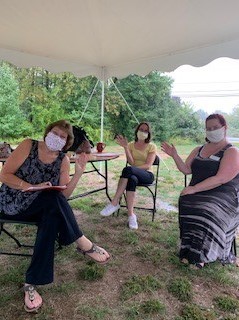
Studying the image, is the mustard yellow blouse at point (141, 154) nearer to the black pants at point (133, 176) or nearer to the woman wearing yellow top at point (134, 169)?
the woman wearing yellow top at point (134, 169)

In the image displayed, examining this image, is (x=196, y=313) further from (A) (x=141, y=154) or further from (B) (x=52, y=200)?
(A) (x=141, y=154)

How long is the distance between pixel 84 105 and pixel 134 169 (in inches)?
375

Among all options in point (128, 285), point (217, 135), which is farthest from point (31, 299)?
point (217, 135)

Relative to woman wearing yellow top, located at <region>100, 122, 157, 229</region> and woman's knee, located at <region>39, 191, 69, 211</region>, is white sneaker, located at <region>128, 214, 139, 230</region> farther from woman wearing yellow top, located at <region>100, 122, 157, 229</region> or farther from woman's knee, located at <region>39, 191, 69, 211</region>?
woman's knee, located at <region>39, 191, 69, 211</region>

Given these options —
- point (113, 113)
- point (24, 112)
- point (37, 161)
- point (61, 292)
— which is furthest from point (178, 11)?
point (24, 112)

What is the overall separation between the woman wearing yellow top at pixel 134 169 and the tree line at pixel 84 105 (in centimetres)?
753

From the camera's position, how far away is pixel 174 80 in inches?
574

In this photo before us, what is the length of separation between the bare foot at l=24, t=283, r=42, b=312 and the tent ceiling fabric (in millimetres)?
2075

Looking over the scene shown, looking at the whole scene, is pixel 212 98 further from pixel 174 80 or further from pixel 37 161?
pixel 37 161

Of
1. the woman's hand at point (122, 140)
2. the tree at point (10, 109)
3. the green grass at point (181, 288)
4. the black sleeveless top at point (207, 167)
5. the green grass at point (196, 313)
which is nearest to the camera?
the green grass at point (196, 313)

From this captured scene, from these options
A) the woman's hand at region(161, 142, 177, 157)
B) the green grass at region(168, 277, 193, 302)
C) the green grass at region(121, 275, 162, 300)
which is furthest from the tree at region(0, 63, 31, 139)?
the green grass at region(168, 277, 193, 302)

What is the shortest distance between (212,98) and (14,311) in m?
16.5

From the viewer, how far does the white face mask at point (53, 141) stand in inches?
82.2

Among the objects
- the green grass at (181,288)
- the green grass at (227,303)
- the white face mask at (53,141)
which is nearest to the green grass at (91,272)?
the green grass at (181,288)
